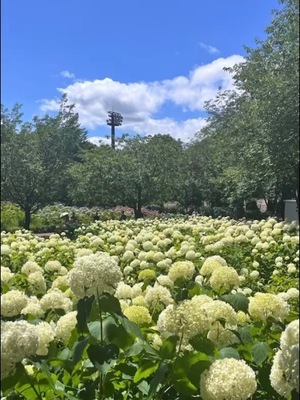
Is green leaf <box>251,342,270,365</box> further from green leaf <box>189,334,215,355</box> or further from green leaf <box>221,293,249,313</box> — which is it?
green leaf <box>221,293,249,313</box>

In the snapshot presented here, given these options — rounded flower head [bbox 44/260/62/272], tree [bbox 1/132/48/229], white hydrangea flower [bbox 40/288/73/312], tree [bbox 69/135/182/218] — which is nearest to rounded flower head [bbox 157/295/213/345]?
white hydrangea flower [bbox 40/288/73/312]

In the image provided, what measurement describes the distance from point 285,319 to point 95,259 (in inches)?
23.3

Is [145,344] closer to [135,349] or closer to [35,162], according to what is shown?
[135,349]

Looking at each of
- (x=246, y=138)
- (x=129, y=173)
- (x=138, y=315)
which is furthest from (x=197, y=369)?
(x=129, y=173)

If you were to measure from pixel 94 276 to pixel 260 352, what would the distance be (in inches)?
17.8

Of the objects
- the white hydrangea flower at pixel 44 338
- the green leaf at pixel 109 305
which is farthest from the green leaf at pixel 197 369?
the white hydrangea flower at pixel 44 338

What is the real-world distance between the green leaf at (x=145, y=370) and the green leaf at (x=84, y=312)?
0.16 m

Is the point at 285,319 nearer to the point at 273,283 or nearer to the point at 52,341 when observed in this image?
the point at 52,341

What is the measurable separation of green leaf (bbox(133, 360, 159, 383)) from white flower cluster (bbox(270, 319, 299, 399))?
12.2 inches

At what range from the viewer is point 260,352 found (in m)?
1.22

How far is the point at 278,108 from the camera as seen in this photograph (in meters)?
1.49

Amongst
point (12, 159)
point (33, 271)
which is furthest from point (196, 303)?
point (12, 159)

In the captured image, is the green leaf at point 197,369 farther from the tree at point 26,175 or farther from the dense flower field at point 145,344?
the tree at point 26,175

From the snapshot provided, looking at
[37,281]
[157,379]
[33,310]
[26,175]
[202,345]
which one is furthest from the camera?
[26,175]
